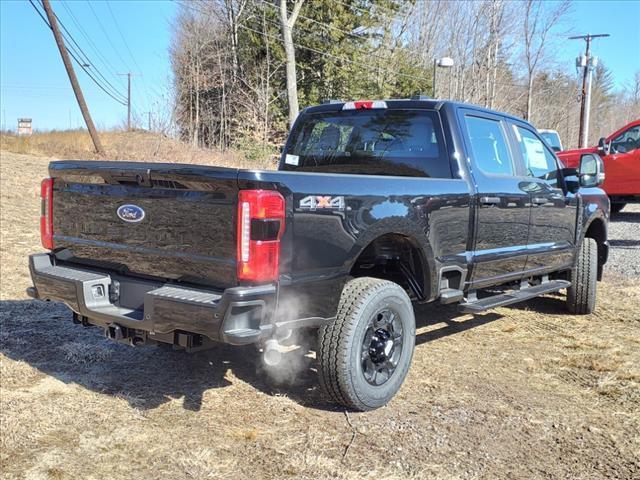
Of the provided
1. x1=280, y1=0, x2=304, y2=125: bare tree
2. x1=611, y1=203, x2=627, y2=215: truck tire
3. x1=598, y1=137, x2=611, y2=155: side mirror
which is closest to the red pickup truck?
x1=598, y1=137, x2=611, y2=155: side mirror

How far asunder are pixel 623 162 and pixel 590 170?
27.2ft

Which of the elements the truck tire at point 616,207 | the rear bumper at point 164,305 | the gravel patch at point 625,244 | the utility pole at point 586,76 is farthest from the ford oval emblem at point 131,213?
the utility pole at point 586,76

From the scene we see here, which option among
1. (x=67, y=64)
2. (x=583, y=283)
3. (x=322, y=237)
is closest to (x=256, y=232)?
(x=322, y=237)

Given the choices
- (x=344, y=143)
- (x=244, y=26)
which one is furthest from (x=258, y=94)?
(x=344, y=143)

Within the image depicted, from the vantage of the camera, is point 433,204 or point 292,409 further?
point 433,204

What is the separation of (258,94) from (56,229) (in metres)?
25.9

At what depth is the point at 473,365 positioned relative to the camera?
470 centimetres

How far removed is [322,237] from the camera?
3307 millimetres

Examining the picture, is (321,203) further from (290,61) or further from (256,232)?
(290,61)

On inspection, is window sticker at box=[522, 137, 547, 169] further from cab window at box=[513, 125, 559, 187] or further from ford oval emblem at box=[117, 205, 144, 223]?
ford oval emblem at box=[117, 205, 144, 223]

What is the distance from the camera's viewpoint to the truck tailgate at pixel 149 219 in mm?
3094

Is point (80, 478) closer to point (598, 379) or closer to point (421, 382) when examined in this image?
point (421, 382)

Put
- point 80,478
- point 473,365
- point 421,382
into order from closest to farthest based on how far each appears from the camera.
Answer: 1. point 80,478
2. point 421,382
3. point 473,365

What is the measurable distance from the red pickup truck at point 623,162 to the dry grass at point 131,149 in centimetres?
1283
